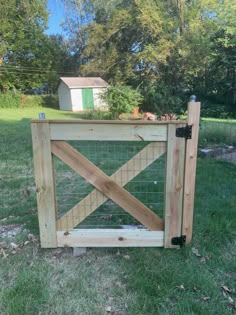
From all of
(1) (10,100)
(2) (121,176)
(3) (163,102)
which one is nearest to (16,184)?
(2) (121,176)

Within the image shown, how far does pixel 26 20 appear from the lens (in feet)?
99.2

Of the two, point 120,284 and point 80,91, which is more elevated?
point 80,91

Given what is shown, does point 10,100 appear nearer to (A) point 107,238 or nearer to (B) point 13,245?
(B) point 13,245

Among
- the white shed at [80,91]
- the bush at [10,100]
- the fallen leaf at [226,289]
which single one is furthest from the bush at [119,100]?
the bush at [10,100]

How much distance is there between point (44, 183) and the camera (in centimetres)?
231

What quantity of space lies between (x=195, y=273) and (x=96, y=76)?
24792 millimetres

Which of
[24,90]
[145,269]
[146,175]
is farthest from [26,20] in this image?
[145,269]

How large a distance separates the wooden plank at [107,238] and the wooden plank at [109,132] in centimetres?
84

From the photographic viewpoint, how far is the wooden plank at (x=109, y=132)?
2182 millimetres

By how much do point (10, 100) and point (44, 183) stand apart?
25.5 m

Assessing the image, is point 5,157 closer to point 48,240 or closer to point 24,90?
point 48,240

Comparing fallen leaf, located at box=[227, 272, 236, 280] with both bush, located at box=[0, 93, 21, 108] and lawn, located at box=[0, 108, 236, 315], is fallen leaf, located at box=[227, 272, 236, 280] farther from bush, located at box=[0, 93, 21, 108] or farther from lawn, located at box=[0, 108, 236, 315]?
bush, located at box=[0, 93, 21, 108]

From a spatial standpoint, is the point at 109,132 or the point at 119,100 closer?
the point at 109,132

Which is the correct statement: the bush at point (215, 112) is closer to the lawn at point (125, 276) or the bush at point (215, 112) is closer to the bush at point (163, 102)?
the bush at point (163, 102)
